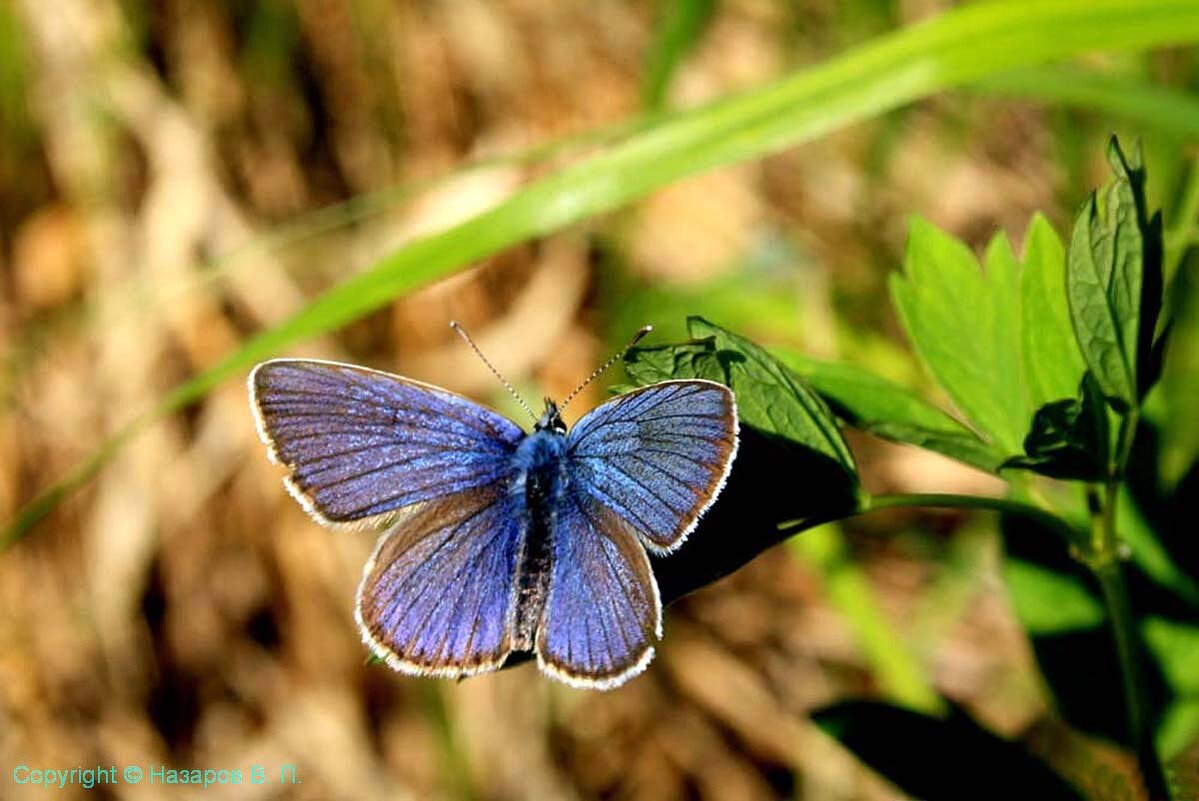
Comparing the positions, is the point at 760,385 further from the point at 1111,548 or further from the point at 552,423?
the point at 552,423

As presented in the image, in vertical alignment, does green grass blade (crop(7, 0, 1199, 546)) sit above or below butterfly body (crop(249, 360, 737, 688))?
above

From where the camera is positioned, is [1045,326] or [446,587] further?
[446,587]

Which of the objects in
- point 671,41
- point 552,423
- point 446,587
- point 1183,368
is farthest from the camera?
point 1183,368

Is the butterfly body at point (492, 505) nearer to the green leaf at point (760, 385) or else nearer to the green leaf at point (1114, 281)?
the green leaf at point (760, 385)

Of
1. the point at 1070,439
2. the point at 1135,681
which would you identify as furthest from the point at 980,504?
the point at 1135,681

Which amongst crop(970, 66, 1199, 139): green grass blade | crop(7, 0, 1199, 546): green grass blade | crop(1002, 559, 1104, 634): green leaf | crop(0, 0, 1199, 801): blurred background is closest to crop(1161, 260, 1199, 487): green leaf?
crop(0, 0, 1199, 801): blurred background

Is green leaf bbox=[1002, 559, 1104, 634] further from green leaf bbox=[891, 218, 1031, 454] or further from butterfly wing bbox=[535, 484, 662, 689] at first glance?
butterfly wing bbox=[535, 484, 662, 689]
